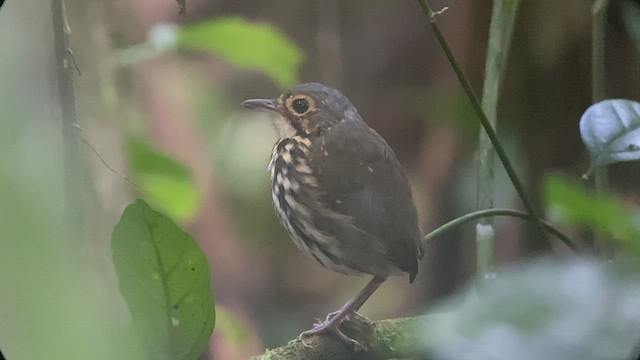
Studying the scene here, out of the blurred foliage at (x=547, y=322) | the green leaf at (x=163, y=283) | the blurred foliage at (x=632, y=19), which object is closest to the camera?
the blurred foliage at (x=547, y=322)

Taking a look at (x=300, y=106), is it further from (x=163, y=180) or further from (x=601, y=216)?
(x=601, y=216)

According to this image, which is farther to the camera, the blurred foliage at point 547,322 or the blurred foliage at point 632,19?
the blurred foliage at point 632,19

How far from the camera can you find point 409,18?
524 mm

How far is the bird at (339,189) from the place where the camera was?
18.8 inches

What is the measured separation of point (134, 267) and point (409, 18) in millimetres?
268

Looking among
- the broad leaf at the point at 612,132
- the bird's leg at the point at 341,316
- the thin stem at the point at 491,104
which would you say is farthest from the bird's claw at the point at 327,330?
the broad leaf at the point at 612,132

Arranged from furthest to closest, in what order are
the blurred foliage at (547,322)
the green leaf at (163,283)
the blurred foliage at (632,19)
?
1. the blurred foliage at (632,19)
2. the green leaf at (163,283)
3. the blurred foliage at (547,322)

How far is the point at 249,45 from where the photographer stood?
51 cm

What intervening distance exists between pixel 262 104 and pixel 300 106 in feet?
0.09

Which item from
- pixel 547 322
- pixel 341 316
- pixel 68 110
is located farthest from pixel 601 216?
pixel 68 110

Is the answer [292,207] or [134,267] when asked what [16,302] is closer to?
[134,267]

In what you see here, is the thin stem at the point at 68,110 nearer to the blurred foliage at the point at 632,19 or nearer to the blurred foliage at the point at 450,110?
the blurred foliage at the point at 450,110

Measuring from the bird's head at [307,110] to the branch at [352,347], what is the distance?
5.6 inches

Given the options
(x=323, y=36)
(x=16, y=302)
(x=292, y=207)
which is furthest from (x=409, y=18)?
(x=16, y=302)
